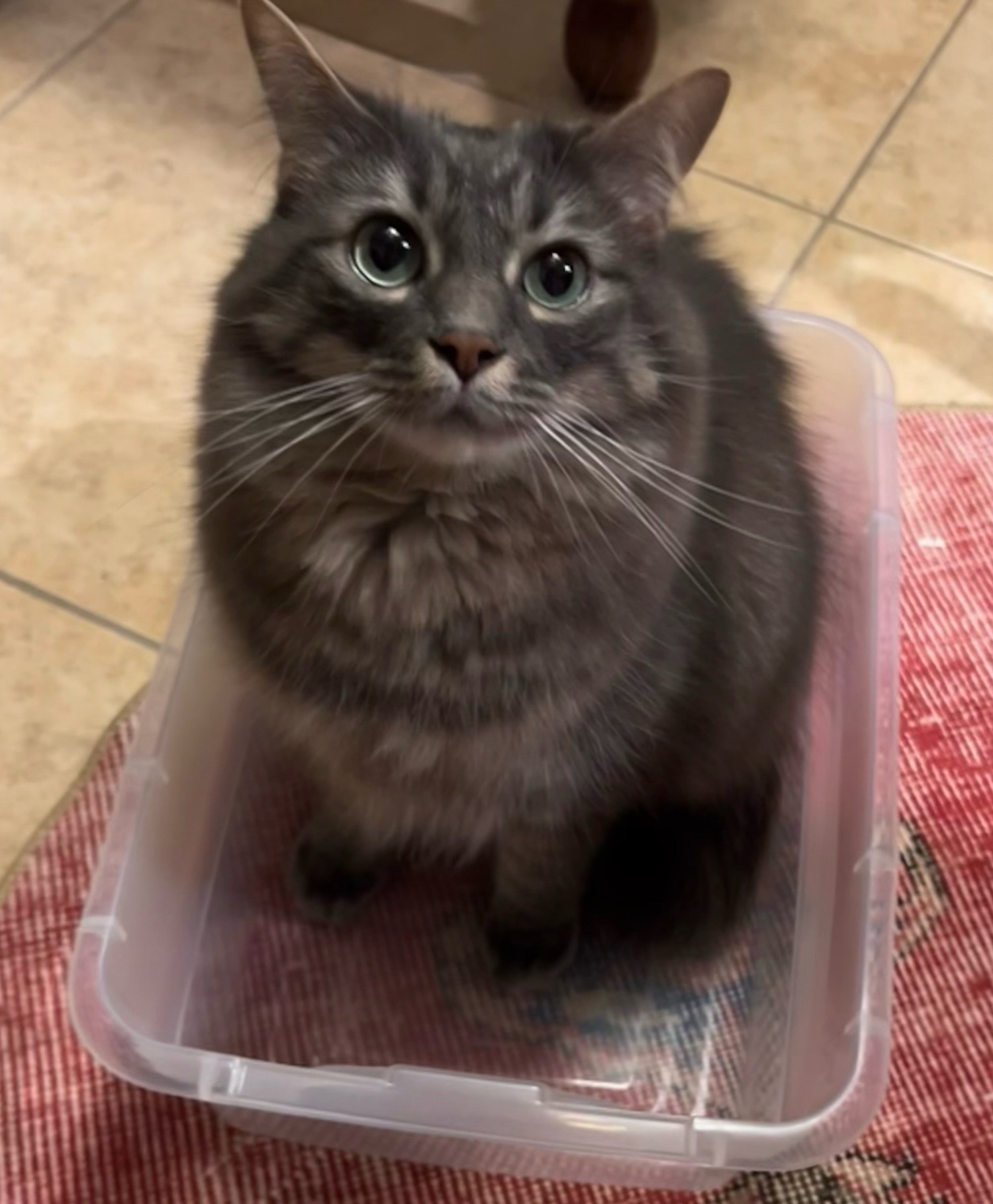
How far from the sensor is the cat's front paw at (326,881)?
1.13 metres

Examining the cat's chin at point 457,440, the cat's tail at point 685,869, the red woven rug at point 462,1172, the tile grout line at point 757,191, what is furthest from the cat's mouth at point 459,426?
the tile grout line at point 757,191

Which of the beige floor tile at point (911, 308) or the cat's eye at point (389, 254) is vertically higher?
the cat's eye at point (389, 254)

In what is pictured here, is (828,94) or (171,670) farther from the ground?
(828,94)

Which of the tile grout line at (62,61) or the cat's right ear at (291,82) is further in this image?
the tile grout line at (62,61)

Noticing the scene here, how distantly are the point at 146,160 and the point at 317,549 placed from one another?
1049 mm

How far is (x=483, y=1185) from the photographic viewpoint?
3.34 ft

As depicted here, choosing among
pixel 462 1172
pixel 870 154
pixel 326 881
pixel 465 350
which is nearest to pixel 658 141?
pixel 465 350

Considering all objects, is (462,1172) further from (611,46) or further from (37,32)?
(37,32)

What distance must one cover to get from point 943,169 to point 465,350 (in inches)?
50.7

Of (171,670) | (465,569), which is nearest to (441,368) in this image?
(465,569)

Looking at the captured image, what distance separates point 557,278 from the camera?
756 mm

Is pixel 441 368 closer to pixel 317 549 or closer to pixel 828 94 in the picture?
pixel 317 549

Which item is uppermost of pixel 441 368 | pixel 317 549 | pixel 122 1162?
pixel 441 368

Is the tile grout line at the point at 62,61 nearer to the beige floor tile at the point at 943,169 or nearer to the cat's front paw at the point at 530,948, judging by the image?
the beige floor tile at the point at 943,169
